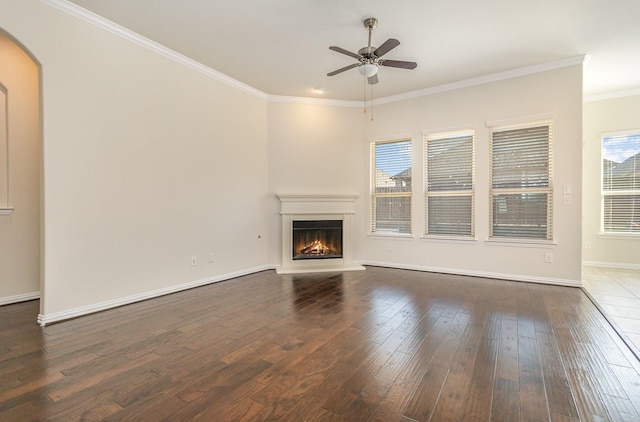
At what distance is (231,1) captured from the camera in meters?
2.83

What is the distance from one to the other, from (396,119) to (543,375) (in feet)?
14.1

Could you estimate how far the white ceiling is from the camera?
→ 9.55ft

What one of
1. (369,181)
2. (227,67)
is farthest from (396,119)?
(227,67)

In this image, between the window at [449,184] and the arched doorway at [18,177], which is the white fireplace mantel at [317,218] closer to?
the window at [449,184]

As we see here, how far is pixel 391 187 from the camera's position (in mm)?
5426

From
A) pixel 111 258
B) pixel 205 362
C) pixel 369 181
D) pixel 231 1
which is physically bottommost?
pixel 205 362

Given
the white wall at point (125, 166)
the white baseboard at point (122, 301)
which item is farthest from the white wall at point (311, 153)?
the white baseboard at point (122, 301)

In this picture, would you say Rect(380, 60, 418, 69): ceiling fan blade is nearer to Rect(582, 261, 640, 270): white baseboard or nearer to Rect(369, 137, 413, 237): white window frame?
Rect(369, 137, 413, 237): white window frame

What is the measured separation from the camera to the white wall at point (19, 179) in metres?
3.34

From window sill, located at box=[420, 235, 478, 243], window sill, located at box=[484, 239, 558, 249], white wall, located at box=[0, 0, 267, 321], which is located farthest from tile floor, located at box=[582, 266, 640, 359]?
white wall, located at box=[0, 0, 267, 321]

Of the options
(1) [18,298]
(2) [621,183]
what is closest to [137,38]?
(1) [18,298]

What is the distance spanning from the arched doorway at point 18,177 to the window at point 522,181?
592 cm

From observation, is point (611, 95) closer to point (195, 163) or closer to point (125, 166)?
point (195, 163)

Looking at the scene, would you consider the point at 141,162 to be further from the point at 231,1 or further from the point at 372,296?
the point at 372,296
